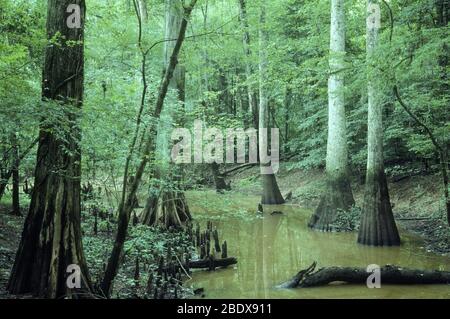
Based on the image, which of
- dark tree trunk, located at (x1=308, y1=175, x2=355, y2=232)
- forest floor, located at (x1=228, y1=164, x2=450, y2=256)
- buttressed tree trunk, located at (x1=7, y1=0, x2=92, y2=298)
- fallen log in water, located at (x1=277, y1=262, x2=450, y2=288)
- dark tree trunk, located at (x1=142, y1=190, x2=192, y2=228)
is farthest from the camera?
dark tree trunk, located at (x1=308, y1=175, x2=355, y2=232)

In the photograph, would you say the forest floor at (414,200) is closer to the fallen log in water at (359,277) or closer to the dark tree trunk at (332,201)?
the dark tree trunk at (332,201)

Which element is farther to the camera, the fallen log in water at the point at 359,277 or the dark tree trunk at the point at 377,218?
the dark tree trunk at the point at 377,218

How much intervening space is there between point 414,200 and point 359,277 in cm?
731

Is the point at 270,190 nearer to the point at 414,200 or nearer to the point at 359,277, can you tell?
the point at 414,200

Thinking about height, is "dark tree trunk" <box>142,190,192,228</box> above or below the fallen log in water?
above

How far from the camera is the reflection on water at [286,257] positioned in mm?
6820

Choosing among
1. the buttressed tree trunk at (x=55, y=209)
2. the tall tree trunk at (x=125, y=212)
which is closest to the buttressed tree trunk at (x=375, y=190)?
the tall tree trunk at (x=125, y=212)

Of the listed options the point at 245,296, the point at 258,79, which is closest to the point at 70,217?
the point at 245,296

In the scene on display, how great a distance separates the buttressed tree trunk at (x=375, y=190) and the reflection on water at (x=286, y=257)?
0.31m

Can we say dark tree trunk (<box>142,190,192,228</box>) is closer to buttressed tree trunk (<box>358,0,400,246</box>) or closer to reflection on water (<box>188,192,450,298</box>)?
reflection on water (<box>188,192,450,298</box>)

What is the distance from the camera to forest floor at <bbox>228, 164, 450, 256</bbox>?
1048 cm

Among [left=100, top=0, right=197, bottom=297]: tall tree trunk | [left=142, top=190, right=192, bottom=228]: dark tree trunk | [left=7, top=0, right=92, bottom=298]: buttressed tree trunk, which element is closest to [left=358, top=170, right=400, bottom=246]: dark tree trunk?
[left=142, top=190, right=192, bottom=228]: dark tree trunk

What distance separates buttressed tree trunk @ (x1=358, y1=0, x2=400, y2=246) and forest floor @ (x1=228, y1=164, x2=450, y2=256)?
0.95 meters
